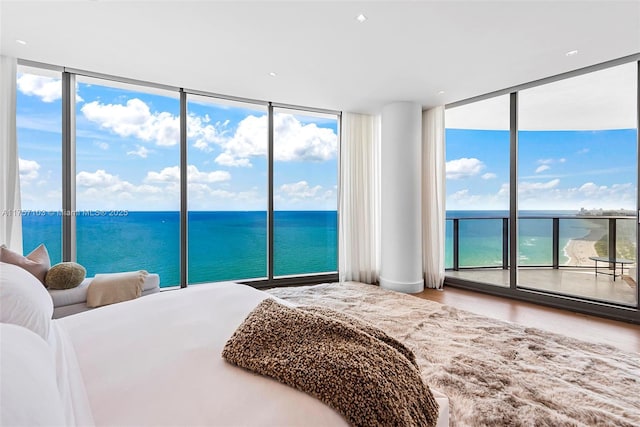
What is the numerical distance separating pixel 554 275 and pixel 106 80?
20.9ft

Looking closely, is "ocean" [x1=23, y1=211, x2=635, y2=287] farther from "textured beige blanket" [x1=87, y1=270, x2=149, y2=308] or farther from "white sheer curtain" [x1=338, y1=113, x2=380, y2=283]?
"textured beige blanket" [x1=87, y1=270, x2=149, y2=308]

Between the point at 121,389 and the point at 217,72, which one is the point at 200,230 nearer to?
the point at 217,72

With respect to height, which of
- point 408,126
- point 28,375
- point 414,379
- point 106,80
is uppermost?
point 106,80

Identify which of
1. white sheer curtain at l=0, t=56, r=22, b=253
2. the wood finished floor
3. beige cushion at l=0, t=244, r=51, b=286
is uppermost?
white sheer curtain at l=0, t=56, r=22, b=253

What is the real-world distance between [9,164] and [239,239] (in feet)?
17.4

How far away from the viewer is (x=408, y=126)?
453 centimetres

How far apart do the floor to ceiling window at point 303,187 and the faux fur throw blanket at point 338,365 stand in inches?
146

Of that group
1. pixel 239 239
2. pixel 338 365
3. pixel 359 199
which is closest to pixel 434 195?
pixel 359 199

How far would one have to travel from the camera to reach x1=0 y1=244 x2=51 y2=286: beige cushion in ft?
7.47

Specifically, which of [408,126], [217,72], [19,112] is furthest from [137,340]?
[408,126]

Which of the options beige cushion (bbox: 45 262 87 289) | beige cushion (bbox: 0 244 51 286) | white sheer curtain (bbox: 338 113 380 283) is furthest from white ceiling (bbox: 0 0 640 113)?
beige cushion (bbox: 45 262 87 289)

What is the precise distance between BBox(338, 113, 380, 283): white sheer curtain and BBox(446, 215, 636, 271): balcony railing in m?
1.34

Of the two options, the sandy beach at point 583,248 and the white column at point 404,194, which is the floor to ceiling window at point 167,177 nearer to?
the white column at point 404,194

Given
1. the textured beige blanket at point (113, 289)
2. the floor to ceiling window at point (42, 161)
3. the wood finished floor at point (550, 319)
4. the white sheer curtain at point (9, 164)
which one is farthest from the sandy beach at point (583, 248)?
the white sheer curtain at point (9, 164)
